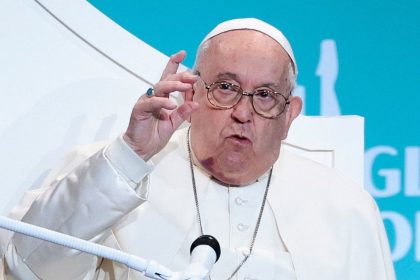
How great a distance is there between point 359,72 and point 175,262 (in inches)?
37.9

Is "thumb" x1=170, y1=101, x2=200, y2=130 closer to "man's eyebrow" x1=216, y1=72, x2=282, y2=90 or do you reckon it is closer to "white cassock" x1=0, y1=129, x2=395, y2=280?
"white cassock" x1=0, y1=129, x2=395, y2=280

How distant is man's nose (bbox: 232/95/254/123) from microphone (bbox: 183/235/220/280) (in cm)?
88

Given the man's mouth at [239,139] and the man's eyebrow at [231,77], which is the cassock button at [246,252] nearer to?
the man's mouth at [239,139]

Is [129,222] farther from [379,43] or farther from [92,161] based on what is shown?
[379,43]

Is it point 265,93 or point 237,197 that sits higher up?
point 265,93

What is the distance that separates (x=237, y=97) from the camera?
235 centimetres

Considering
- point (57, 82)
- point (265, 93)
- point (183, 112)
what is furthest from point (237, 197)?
point (57, 82)

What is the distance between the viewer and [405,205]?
277cm

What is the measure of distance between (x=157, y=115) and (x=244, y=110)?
33 centimetres

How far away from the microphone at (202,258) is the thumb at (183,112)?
0.60 m

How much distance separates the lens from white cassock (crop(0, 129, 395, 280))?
203cm

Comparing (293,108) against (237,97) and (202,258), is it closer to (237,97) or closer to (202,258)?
(237,97)

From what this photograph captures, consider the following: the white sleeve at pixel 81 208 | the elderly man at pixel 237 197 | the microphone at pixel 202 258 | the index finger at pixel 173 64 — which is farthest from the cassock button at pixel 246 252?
the microphone at pixel 202 258

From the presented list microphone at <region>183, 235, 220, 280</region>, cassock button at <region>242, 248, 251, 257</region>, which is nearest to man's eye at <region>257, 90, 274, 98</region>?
cassock button at <region>242, 248, 251, 257</region>
